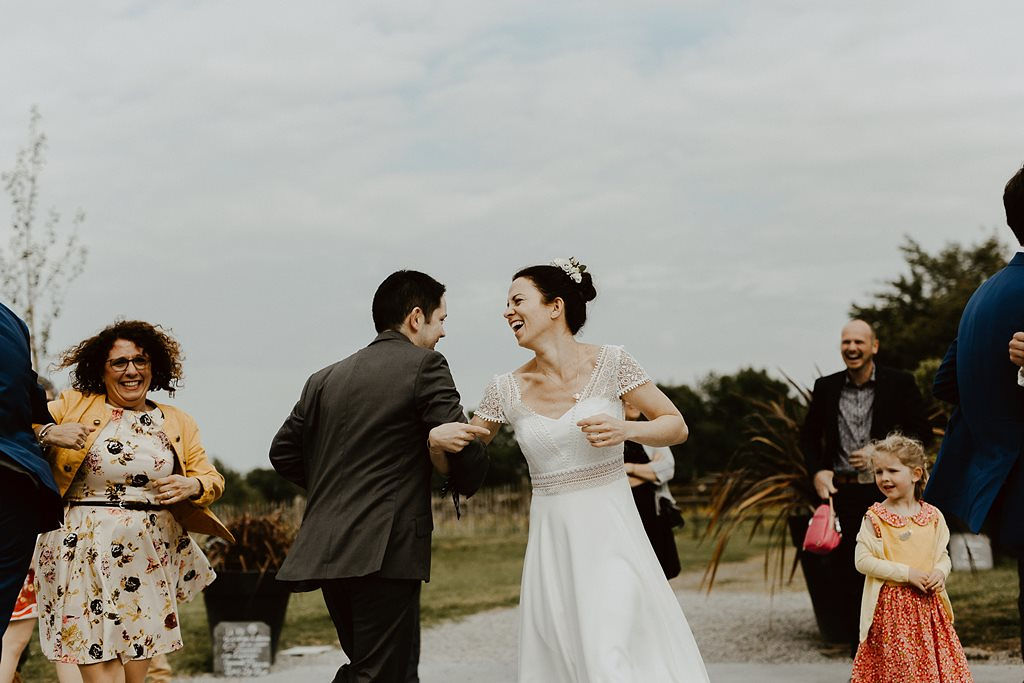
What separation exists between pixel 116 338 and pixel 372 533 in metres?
1.94

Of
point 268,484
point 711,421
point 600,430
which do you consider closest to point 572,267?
point 600,430

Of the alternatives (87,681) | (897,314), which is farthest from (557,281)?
(897,314)

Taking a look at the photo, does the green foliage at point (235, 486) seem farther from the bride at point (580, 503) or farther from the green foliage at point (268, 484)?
the bride at point (580, 503)

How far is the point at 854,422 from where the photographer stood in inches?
267

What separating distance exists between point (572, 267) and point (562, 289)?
0.63ft

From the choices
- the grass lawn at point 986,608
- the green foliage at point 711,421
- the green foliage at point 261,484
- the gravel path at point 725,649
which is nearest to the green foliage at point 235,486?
the green foliage at point 261,484

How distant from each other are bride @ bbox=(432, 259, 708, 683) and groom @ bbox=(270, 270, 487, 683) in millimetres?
365

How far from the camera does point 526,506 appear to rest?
21.5m

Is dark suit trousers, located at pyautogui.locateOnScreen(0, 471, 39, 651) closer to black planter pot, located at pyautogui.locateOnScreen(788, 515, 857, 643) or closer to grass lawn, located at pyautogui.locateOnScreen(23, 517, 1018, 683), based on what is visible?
grass lawn, located at pyautogui.locateOnScreen(23, 517, 1018, 683)

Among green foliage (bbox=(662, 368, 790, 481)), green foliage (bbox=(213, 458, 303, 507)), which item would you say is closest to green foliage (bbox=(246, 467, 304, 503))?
green foliage (bbox=(213, 458, 303, 507))

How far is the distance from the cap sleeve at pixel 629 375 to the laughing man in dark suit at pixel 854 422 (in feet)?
8.04

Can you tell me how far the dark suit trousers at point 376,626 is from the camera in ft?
13.5

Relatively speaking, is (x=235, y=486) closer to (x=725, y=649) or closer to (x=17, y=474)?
(x=725, y=649)

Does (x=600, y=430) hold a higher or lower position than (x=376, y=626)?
higher
